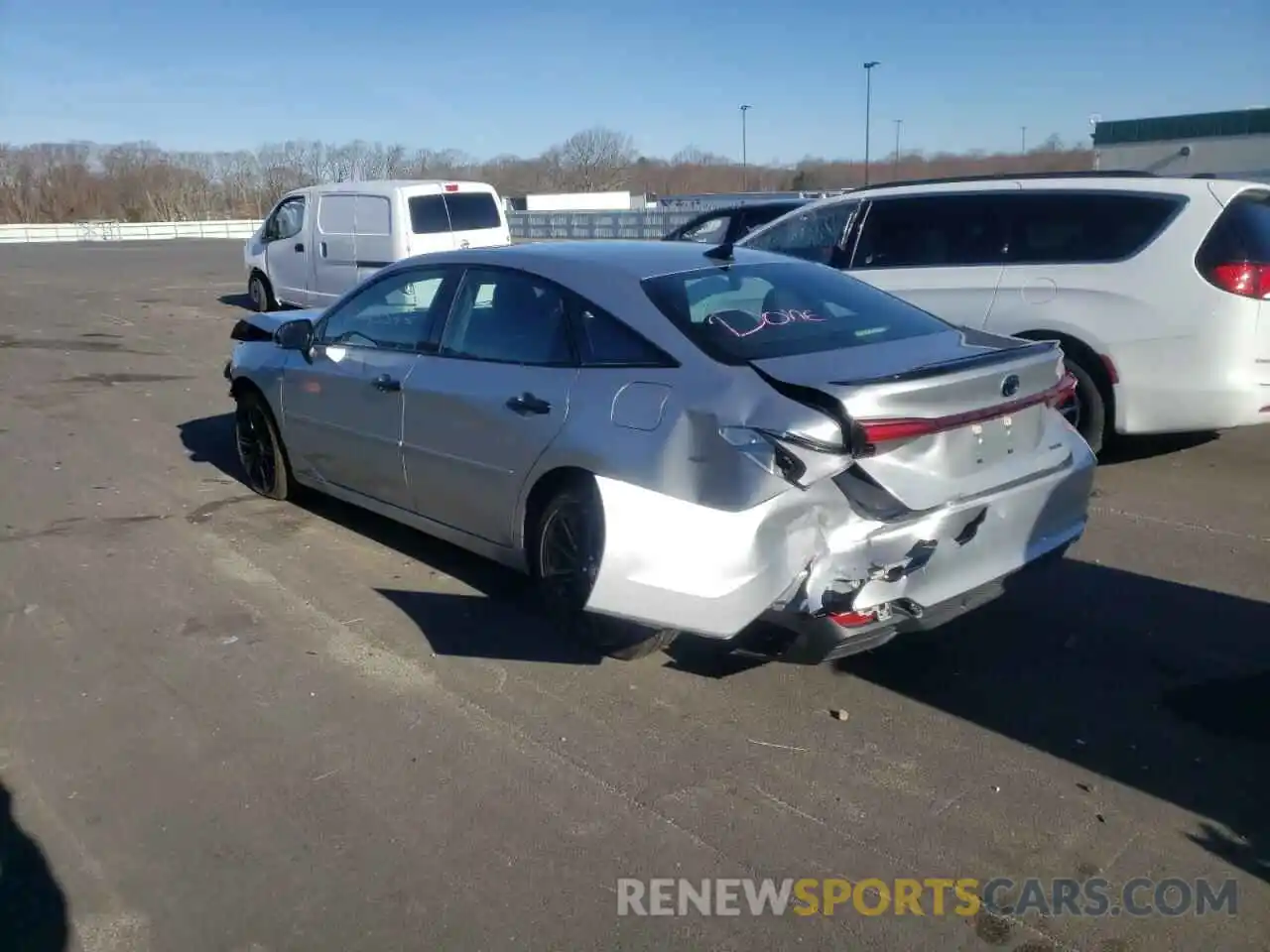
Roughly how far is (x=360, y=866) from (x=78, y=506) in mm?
4781

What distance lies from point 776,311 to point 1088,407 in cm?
330

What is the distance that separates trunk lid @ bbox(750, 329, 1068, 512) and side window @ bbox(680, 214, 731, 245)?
29.9ft

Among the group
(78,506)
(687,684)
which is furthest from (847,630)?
(78,506)

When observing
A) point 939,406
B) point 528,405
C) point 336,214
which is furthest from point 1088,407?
point 336,214

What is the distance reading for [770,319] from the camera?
4605 mm

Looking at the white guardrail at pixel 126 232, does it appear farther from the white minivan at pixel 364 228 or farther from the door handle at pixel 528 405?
the door handle at pixel 528 405

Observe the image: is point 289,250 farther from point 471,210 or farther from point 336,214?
point 471,210

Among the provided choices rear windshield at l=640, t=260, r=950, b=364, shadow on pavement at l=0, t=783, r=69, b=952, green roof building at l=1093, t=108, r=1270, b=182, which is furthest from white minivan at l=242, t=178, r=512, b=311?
green roof building at l=1093, t=108, r=1270, b=182

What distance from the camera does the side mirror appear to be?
20.6ft

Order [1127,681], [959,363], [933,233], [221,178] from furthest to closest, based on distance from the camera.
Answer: [221,178] → [933,233] → [1127,681] → [959,363]

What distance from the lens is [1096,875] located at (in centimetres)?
313

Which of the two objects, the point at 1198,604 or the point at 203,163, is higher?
the point at 203,163

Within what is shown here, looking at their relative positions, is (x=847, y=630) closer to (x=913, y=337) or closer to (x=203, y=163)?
(x=913, y=337)

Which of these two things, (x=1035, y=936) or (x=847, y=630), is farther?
(x=847, y=630)
